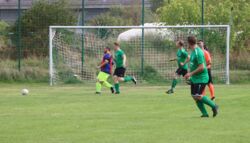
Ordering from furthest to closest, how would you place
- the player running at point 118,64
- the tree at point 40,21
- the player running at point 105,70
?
the tree at point 40,21, the player running at point 118,64, the player running at point 105,70

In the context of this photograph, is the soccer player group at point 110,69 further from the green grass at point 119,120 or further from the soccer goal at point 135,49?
the soccer goal at point 135,49

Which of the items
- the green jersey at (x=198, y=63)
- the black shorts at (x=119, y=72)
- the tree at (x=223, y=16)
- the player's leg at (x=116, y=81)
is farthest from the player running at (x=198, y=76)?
the tree at (x=223, y=16)

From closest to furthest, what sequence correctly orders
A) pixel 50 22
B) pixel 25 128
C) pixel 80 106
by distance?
1. pixel 25 128
2. pixel 80 106
3. pixel 50 22

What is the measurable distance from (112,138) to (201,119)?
12.7ft

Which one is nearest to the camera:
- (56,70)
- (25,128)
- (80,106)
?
(25,128)

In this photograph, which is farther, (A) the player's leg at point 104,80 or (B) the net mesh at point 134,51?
(B) the net mesh at point 134,51

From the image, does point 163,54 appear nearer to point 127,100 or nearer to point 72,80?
point 72,80

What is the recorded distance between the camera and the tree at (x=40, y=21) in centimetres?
3600

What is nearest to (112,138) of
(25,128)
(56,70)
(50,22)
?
(25,128)

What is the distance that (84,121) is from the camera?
15.9 metres

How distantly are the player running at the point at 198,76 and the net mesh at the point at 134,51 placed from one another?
56.7 ft

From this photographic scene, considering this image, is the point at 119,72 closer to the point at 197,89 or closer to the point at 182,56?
the point at 182,56

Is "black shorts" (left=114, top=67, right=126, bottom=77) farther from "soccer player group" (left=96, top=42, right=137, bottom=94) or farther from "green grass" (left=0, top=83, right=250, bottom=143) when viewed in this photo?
"green grass" (left=0, top=83, right=250, bottom=143)

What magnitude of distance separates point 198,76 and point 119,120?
2141mm
